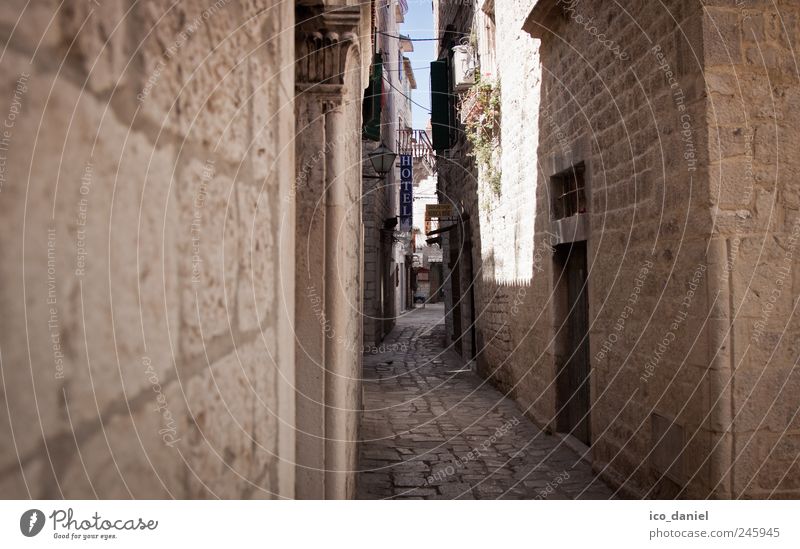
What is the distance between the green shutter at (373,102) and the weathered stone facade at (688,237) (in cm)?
532

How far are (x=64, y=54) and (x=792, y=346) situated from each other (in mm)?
4003

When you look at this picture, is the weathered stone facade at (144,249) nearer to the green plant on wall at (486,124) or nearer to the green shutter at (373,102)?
the green plant on wall at (486,124)

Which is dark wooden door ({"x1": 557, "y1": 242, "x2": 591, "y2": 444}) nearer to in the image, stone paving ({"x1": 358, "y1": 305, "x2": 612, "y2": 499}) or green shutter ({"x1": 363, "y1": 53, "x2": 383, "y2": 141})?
stone paving ({"x1": 358, "y1": 305, "x2": 612, "y2": 499})

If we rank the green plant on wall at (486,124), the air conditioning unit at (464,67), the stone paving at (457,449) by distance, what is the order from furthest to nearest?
the air conditioning unit at (464,67) → the green plant on wall at (486,124) → the stone paving at (457,449)

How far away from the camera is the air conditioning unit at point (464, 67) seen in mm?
10602

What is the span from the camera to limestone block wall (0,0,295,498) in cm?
72

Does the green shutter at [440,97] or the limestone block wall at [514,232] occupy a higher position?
the green shutter at [440,97]

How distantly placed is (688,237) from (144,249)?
11.7 feet

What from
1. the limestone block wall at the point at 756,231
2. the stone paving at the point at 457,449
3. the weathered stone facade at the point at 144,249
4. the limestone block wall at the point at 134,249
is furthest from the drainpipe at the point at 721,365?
the limestone block wall at the point at 134,249

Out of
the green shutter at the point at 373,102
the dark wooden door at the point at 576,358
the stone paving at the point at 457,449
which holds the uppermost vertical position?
the green shutter at the point at 373,102

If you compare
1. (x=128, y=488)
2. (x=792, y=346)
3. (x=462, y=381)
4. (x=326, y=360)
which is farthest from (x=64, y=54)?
(x=462, y=381)

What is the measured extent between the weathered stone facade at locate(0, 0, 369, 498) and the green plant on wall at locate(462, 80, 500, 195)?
25.7ft
